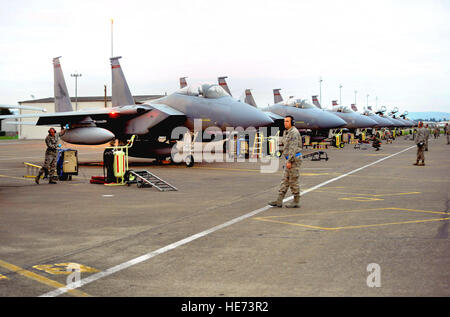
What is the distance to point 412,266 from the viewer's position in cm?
579

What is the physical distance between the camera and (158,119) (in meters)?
21.6

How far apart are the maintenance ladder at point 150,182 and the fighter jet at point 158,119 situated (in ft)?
Answer: 21.1

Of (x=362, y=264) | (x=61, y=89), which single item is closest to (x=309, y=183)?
(x=362, y=264)

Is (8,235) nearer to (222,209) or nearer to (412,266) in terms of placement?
(222,209)

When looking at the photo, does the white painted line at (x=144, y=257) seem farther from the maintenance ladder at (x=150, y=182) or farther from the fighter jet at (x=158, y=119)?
the fighter jet at (x=158, y=119)

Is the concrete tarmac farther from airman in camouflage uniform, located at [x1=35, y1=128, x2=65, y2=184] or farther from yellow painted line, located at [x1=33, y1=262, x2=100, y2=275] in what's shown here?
airman in camouflage uniform, located at [x1=35, y1=128, x2=65, y2=184]

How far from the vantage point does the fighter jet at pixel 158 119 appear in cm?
2106

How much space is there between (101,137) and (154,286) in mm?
16825

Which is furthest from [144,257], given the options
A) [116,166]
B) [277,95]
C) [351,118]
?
[351,118]

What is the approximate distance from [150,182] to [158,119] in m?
7.68

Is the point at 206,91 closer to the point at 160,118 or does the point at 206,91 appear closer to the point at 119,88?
the point at 160,118

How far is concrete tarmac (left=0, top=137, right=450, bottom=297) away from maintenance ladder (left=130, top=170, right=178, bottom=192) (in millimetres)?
379

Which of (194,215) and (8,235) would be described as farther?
(194,215)

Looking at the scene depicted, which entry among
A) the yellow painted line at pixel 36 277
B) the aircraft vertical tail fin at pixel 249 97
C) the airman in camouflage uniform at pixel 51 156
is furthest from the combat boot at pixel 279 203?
the aircraft vertical tail fin at pixel 249 97
